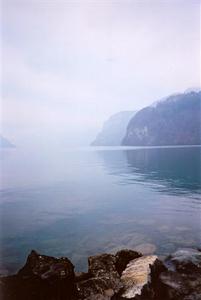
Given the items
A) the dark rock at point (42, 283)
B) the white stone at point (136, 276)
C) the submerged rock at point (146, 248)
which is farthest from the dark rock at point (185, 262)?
the submerged rock at point (146, 248)

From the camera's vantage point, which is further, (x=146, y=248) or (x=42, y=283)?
(x=146, y=248)

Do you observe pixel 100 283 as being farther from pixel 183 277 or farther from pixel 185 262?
pixel 185 262

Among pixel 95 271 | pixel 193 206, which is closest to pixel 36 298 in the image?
pixel 95 271

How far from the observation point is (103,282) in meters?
8.36

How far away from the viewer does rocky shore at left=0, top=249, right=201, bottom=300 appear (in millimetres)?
8000

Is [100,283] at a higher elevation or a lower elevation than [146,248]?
higher

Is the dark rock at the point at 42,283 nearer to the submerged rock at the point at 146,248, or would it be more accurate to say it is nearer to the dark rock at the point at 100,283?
the dark rock at the point at 100,283

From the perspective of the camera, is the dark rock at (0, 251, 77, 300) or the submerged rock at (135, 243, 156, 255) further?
the submerged rock at (135, 243, 156, 255)

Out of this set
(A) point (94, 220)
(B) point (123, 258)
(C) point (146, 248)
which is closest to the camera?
(B) point (123, 258)

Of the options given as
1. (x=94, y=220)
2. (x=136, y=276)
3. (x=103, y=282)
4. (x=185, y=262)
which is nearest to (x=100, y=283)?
(x=103, y=282)

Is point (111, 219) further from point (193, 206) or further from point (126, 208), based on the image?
point (193, 206)

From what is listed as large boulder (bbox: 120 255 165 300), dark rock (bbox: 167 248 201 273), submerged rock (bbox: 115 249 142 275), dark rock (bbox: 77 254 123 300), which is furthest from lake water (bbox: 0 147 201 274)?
large boulder (bbox: 120 255 165 300)

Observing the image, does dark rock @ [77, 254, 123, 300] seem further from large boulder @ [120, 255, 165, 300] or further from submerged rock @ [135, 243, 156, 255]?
submerged rock @ [135, 243, 156, 255]

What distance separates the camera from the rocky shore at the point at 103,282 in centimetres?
800
